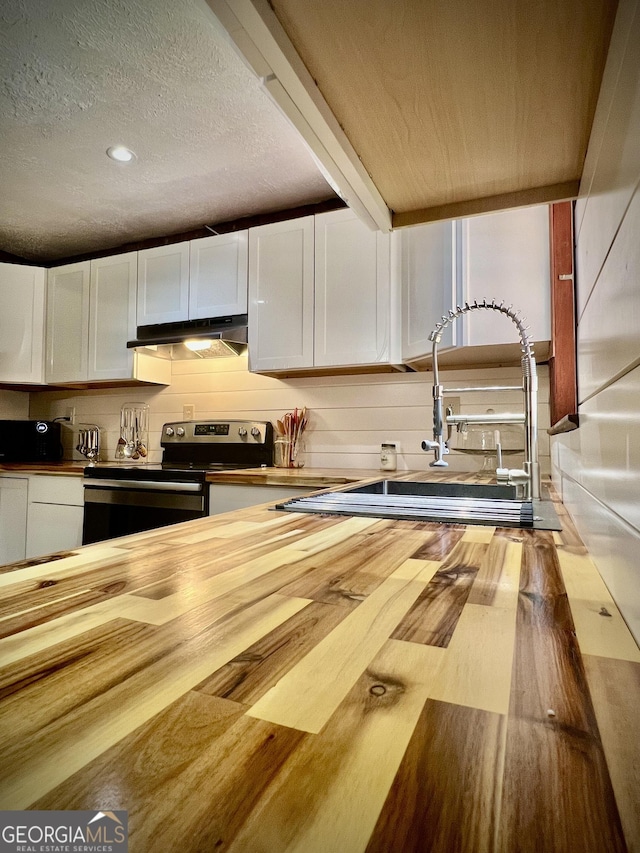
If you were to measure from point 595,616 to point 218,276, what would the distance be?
249 cm

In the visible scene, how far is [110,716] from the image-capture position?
30 cm

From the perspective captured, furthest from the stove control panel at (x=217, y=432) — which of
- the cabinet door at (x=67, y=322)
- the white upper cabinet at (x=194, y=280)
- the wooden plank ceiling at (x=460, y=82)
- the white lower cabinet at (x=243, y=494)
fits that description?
the wooden plank ceiling at (x=460, y=82)

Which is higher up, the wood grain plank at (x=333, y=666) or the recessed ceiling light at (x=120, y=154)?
the recessed ceiling light at (x=120, y=154)

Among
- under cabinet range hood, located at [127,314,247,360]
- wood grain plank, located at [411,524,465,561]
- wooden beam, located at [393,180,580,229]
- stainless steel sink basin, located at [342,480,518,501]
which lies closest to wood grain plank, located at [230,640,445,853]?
wood grain plank, located at [411,524,465,561]

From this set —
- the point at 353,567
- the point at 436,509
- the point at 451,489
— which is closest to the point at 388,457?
the point at 451,489

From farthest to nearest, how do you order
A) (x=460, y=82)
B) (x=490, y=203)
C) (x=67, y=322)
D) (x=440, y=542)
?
(x=67, y=322) < (x=490, y=203) < (x=440, y=542) < (x=460, y=82)

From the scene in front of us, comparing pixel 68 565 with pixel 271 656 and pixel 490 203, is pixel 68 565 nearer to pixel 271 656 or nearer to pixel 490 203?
pixel 271 656

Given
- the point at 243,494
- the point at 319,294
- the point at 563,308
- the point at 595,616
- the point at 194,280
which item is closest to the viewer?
the point at 595,616

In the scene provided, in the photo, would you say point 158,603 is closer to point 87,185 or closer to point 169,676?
point 169,676

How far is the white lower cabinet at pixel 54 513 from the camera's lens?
2.50 meters

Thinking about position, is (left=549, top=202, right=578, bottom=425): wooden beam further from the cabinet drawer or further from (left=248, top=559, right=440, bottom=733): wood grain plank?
the cabinet drawer

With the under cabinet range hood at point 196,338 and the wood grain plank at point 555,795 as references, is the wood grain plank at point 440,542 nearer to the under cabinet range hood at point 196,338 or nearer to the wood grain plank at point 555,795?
the wood grain plank at point 555,795

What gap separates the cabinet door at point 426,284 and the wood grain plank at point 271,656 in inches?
61.5

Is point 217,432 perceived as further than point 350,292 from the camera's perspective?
Yes
